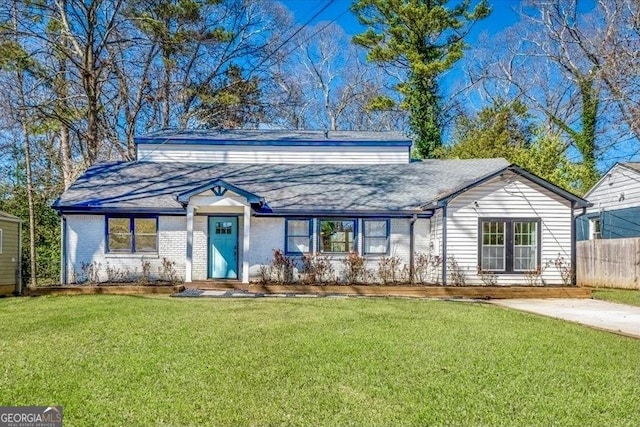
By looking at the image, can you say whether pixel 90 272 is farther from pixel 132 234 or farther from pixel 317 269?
pixel 317 269

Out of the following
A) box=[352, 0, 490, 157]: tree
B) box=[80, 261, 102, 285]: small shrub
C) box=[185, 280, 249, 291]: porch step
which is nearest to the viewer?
box=[185, 280, 249, 291]: porch step

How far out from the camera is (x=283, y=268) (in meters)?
15.8

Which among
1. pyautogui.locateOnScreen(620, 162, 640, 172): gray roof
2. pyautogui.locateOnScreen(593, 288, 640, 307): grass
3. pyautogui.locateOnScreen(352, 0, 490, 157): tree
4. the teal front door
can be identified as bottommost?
pyautogui.locateOnScreen(593, 288, 640, 307): grass

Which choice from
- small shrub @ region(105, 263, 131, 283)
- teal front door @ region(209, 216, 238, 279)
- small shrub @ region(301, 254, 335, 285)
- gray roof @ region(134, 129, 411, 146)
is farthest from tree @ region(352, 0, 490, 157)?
small shrub @ region(105, 263, 131, 283)

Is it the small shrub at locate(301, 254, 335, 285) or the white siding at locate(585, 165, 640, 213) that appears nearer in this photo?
the small shrub at locate(301, 254, 335, 285)

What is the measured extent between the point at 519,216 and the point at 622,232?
7503mm

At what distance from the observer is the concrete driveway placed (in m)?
9.15

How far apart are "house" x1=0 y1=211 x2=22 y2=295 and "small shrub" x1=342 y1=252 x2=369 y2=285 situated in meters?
10.3

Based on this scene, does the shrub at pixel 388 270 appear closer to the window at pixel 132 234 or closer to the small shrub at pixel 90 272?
the window at pixel 132 234

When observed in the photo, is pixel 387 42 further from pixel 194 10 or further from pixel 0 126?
pixel 0 126

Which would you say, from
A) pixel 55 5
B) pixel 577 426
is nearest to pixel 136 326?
pixel 577 426

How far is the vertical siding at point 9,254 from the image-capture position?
1603 centimetres

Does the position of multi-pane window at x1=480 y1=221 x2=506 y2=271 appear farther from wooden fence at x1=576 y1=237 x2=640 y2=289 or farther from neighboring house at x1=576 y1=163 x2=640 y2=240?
neighboring house at x1=576 y1=163 x2=640 y2=240

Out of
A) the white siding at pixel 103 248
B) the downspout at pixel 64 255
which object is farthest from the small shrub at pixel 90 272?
the downspout at pixel 64 255
